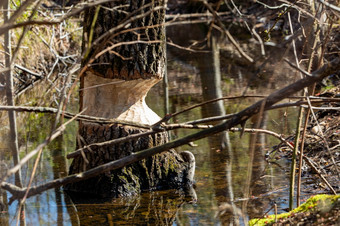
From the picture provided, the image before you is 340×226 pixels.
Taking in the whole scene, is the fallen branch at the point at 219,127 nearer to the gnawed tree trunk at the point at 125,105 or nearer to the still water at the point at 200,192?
the still water at the point at 200,192

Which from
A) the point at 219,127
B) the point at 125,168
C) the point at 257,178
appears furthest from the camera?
the point at 125,168

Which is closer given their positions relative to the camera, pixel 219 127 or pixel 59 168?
pixel 219 127

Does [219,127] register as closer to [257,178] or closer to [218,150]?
[257,178]

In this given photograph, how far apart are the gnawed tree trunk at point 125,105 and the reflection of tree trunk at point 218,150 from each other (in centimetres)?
44

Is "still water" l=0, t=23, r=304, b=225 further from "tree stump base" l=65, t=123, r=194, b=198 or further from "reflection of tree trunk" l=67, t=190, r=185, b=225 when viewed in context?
"tree stump base" l=65, t=123, r=194, b=198

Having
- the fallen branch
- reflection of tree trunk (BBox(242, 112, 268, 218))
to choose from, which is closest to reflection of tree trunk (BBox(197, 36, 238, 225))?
reflection of tree trunk (BBox(242, 112, 268, 218))

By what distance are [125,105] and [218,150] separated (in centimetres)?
174

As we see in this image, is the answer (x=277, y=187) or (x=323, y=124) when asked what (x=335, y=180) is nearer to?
(x=277, y=187)

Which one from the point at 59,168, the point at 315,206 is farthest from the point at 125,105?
the point at 315,206

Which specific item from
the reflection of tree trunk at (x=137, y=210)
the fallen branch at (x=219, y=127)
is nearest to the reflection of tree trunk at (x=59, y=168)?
the reflection of tree trunk at (x=137, y=210)

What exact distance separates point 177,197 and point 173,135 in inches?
106

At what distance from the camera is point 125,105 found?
219 inches

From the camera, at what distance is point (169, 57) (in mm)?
15477

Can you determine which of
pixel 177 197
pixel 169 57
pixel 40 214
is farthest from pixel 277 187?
pixel 169 57
